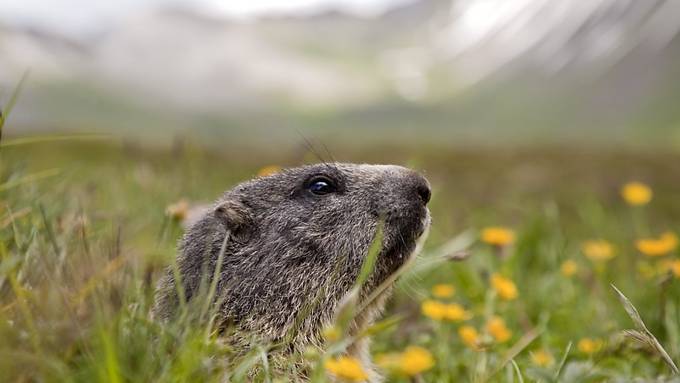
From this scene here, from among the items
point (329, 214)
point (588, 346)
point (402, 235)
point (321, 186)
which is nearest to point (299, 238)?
point (329, 214)

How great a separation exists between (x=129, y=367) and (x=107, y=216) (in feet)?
9.00

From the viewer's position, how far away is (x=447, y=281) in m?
6.60

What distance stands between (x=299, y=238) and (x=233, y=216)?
0.47 m

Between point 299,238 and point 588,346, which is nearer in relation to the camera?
point 299,238

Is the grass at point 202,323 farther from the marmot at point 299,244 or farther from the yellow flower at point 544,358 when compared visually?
the marmot at point 299,244

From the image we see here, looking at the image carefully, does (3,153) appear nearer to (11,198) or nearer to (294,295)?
(11,198)

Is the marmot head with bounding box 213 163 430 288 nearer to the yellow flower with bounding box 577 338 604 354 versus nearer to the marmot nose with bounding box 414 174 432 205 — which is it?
the marmot nose with bounding box 414 174 432 205

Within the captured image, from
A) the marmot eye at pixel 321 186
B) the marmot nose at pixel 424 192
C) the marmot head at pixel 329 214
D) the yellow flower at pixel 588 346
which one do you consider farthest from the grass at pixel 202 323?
the marmot eye at pixel 321 186

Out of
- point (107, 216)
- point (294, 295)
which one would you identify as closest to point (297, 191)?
point (294, 295)

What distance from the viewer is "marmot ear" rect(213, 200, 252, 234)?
427 centimetres

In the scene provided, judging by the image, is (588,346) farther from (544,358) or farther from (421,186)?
(421,186)

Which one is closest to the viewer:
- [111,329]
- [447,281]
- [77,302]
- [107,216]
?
[111,329]

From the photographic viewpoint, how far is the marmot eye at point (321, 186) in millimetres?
4500

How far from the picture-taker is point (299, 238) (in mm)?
4223
